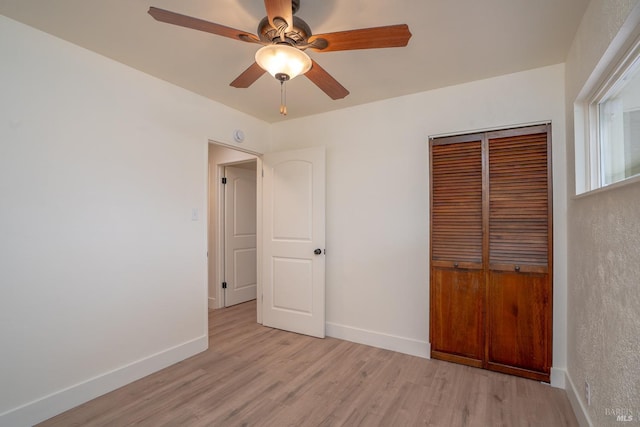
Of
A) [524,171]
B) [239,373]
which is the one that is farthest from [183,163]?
[524,171]

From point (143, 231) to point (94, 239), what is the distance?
1.17ft

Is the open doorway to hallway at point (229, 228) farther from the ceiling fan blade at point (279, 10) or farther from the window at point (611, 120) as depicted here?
the window at point (611, 120)

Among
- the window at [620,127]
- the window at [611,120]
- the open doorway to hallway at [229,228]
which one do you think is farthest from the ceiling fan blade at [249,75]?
the open doorway to hallway at [229,228]

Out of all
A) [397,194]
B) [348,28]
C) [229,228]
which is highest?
[348,28]

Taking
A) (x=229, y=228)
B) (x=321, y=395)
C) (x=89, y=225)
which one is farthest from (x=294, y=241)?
(x=89, y=225)

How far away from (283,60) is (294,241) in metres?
2.26

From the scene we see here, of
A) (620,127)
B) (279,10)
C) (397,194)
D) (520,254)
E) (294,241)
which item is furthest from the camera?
(294,241)

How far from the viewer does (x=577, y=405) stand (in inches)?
75.0

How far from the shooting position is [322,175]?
333cm

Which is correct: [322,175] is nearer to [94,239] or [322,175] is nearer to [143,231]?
[143,231]

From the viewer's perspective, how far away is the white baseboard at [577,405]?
68.2 inches

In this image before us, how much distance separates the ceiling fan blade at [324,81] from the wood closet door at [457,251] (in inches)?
47.6

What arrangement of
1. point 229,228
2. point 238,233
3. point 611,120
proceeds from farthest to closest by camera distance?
1. point 238,233
2. point 229,228
3. point 611,120

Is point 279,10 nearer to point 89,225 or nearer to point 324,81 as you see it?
point 324,81
